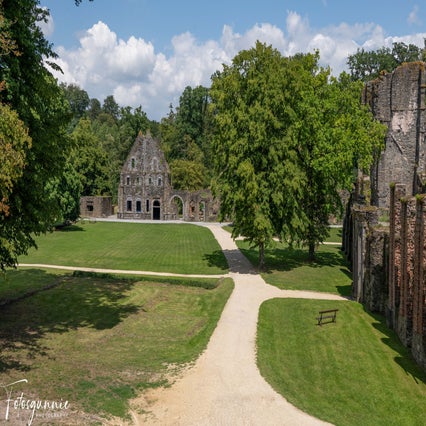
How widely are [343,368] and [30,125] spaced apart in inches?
549

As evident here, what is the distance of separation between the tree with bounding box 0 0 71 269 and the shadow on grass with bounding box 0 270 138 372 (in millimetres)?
2989

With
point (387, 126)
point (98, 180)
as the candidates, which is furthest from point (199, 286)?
point (98, 180)

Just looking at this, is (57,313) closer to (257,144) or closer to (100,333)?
(100,333)

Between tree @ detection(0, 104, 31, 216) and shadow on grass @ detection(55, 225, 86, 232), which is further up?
tree @ detection(0, 104, 31, 216)

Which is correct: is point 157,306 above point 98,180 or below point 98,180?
below

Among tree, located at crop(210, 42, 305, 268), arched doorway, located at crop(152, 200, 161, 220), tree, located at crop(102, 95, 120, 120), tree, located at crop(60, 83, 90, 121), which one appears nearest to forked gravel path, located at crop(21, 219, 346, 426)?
tree, located at crop(210, 42, 305, 268)

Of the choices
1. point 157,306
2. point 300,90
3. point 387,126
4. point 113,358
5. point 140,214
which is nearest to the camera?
point 113,358

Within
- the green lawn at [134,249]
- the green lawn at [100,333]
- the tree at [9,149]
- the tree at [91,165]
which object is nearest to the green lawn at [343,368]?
the green lawn at [100,333]

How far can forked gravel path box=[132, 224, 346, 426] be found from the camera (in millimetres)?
11977

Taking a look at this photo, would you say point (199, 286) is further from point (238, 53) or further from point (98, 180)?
point (98, 180)

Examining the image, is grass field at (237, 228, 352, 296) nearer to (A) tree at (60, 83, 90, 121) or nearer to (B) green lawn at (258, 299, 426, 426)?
(B) green lawn at (258, 299, 426, 426)

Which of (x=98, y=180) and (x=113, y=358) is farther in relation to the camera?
(x=98, y=180)

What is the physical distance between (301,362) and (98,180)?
62.3 m

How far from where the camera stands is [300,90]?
105ft
